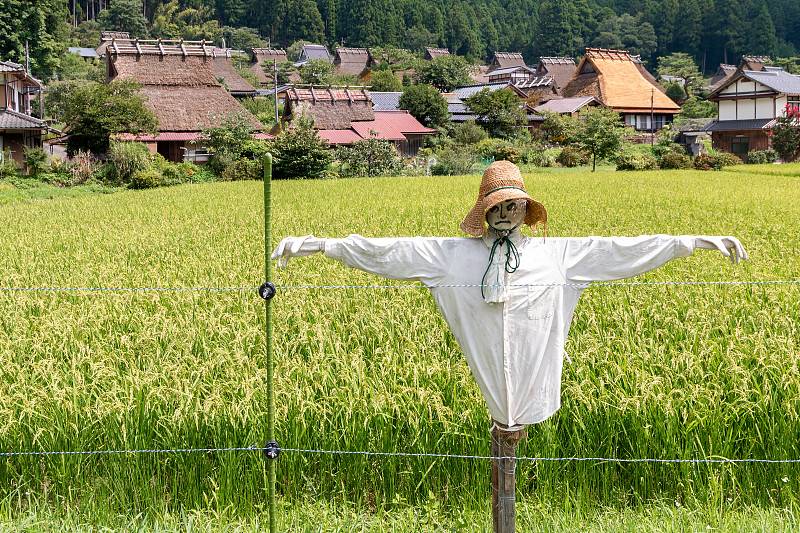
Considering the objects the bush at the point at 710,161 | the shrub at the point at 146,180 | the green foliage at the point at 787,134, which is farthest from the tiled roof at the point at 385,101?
the green foliage at the point at 787,134

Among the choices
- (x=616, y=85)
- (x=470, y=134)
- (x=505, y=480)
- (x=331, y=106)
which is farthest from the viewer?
(x=616, y=85)

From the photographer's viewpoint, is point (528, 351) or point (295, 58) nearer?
point (528, 351)

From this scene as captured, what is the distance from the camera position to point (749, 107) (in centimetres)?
3378

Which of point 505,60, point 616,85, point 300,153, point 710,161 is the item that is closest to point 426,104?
point 300,153

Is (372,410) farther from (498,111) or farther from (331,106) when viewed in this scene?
(331,106)

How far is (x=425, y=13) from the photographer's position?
249 ft

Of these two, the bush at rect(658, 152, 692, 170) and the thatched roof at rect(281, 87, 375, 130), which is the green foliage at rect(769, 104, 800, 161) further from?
the thatched roof at rect(281, 87, 375, 130)

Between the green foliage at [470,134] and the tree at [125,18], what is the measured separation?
41826mm

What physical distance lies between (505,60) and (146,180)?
2127 inches

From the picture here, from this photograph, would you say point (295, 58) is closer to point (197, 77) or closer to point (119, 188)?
point (197, 77)

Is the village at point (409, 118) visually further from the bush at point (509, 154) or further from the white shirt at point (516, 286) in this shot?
the white shirt at point (516, 286)

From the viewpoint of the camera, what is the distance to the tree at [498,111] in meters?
32.2

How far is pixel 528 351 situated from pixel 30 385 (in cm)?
267

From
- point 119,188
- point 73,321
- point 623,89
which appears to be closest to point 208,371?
point 73,321
